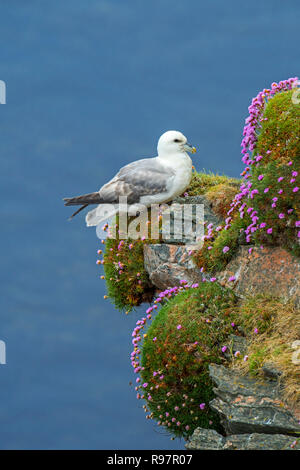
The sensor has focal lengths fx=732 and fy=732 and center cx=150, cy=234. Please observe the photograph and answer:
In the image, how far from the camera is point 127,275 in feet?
41.7

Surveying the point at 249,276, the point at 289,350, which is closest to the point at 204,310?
the point at 249,276

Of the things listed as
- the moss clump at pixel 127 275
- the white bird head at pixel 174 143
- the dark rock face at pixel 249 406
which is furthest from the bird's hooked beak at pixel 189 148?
the dark rock face at pixel 249 406

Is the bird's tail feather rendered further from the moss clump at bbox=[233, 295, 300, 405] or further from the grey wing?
the moss clump at bbox=[233, 295, 300, 405]

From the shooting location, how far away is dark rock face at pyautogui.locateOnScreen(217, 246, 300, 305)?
1013cm

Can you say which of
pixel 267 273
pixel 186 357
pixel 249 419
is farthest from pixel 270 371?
pixel 267 273

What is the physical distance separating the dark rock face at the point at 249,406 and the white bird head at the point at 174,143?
13.5 feet

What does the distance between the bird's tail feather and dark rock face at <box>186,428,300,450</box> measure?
→ 479 cm

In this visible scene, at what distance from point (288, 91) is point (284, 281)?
3.42 m

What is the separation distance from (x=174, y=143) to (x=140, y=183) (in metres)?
0.87

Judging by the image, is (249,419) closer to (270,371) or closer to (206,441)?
(206,441)

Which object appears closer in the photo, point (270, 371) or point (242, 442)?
point (242, 442)

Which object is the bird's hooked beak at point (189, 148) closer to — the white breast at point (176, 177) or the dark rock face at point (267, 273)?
the white breast at point (176, 177)

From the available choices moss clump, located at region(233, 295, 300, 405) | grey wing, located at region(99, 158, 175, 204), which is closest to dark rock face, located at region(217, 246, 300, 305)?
moss clump, located at region(233, 295, 300, 405)

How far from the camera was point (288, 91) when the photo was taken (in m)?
11.9
